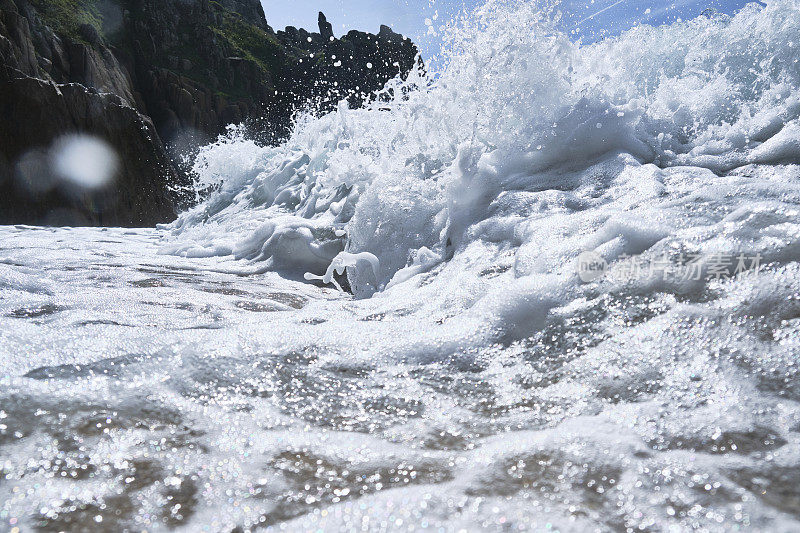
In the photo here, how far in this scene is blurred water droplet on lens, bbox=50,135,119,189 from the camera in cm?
888

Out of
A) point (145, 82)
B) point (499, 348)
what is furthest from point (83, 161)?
point (145, 82)

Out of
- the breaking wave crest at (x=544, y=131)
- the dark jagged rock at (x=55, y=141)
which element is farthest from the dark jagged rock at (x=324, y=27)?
the breaking wave crest at (x=544, y=131)

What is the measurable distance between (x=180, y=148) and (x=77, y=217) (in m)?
21.4

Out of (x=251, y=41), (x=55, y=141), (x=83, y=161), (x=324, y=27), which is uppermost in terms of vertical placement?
(x=324, y=27)

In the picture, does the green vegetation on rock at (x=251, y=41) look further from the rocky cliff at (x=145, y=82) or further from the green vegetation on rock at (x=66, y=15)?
the green vegetation on rock at (x=66, y=15)

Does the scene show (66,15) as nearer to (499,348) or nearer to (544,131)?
(544,131)

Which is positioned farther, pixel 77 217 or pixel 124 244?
pixel 77 217

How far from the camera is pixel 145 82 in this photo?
2970 centimetres

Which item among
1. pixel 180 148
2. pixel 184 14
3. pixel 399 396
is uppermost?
pixel 184 14

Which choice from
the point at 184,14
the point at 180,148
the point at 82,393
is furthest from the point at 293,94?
the point at 82,393

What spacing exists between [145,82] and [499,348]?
34.5 metres

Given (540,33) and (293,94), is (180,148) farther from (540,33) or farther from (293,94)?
(540,33)

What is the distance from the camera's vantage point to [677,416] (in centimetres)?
104

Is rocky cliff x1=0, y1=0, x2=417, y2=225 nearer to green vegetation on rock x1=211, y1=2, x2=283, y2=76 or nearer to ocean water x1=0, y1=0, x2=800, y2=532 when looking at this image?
green vegetation on rock x1=211, y1=2, x2=283, y2=76
